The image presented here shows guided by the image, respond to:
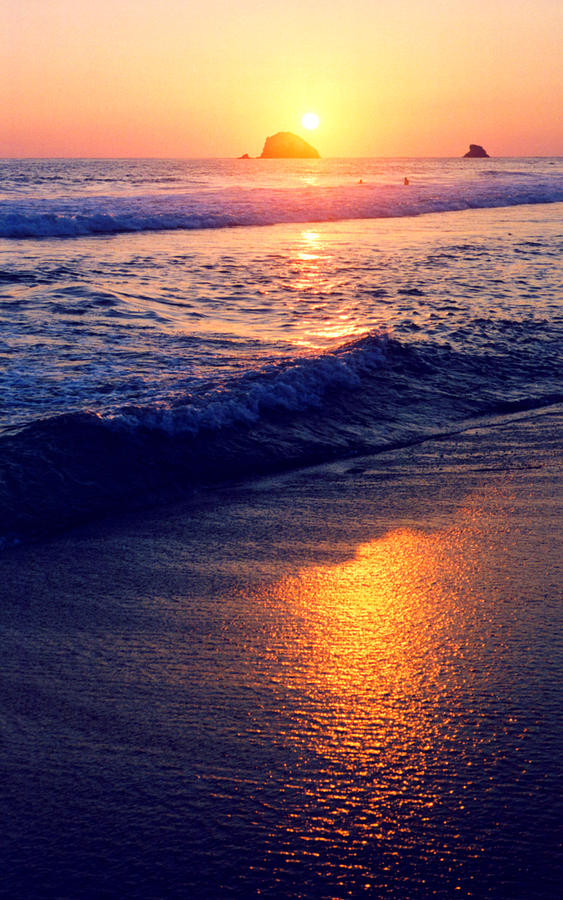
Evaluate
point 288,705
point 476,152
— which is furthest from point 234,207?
point 476,152

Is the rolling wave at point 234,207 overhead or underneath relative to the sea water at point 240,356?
overhead

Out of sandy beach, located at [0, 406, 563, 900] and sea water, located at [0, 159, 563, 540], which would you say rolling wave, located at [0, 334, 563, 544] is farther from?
sandy beach, located at [0, 406, 563, 900]

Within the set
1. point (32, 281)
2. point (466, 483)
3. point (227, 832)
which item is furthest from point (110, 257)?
point (227, 832)

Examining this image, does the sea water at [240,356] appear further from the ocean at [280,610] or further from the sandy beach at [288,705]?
the sandy beach at [288,705]

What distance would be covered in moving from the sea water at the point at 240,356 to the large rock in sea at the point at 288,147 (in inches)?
5918

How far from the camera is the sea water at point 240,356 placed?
4406mm

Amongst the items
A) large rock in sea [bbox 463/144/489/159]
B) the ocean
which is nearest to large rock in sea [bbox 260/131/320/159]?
large rock in sea [bbox 463/144/489/159]

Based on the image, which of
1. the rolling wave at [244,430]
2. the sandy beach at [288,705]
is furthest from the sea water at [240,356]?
the sandy beach at [288,705]

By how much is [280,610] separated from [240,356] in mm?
3923

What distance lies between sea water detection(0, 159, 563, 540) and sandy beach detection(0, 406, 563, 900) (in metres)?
0.77

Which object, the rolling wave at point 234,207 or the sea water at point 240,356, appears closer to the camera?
the sea water at point 240,356

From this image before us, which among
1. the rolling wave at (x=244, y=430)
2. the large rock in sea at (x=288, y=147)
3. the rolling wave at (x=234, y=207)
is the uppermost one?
the large rock in sea at (x=288, y=147)

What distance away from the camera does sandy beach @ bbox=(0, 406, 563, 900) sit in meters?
1.69

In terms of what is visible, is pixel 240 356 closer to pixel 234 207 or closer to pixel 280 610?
pixel 280 610
